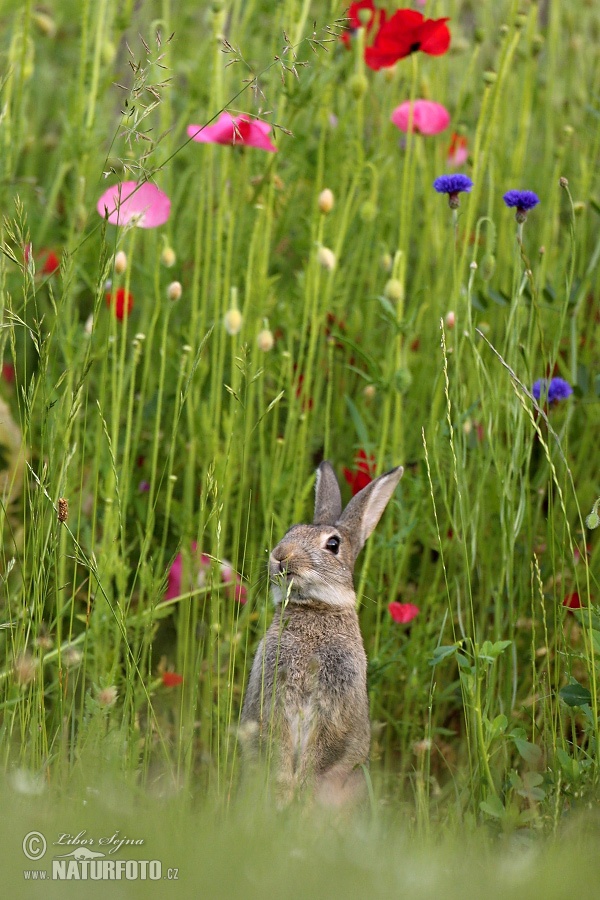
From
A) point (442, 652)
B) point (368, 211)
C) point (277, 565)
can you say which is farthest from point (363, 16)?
point (442, 652)

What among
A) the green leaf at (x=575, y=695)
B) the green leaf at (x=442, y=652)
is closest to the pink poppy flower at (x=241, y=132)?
the green leaf at (x=442, y=652)

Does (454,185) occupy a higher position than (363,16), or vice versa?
(363,16)

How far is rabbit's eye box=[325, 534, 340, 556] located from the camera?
263 centimetres

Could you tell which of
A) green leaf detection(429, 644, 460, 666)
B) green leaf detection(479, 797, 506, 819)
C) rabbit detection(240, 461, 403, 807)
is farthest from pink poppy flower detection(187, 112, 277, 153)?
green leaf detection(479, 797, 506, 819)

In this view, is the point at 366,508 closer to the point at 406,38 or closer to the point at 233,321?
the point at 233,321

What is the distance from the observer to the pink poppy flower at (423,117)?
328 cm

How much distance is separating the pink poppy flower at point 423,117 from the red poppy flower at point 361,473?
1034 millimetres

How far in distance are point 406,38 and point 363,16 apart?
323 millimetres

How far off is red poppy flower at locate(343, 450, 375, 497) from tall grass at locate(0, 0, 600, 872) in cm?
4

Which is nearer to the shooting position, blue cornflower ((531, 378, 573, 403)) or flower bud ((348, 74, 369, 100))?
blue cornflower ((531, 378, 573, 403))

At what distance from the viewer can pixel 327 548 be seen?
2.62 meters

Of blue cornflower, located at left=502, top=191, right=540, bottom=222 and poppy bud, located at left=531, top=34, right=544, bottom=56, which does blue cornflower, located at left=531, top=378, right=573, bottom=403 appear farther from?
poppy bud, located at left=531, top=34, right=544, bottom=56

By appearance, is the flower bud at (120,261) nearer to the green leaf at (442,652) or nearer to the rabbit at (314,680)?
the rabbit at (314,680)

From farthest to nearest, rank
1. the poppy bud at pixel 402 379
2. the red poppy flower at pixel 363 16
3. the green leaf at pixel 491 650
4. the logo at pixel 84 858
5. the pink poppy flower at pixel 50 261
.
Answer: the pink poppy flower at pixel 50 261
the red poppy flower at pixel 363 16
the poppy bud at pixel 402 379
the green leaf at pixel 491 650
the logo at pixel 84 858
